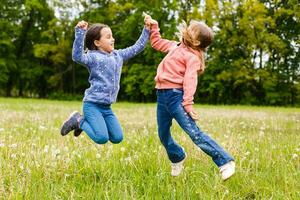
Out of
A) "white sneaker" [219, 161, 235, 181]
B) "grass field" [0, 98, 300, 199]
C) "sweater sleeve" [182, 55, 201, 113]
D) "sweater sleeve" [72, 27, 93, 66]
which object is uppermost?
"sweater sleeve" [72, 27, 93, 66]

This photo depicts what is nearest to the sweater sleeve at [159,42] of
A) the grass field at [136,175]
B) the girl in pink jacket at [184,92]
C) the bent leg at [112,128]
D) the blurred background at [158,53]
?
the girl in pink jacket at [184,92]

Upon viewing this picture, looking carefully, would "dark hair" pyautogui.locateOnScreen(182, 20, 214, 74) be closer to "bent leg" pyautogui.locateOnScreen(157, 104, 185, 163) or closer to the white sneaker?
"bent leg" pyautogui.locateOnScreen(157, 104, 185, 163)

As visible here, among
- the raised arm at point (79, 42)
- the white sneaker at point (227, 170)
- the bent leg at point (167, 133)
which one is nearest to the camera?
the white sneaker at point (227, 170)

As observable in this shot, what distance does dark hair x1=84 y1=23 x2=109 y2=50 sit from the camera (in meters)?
6.39

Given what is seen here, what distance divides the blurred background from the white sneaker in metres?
41.2

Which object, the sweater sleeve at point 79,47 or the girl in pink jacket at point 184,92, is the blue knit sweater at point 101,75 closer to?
the sweater sleeve at point 79,47

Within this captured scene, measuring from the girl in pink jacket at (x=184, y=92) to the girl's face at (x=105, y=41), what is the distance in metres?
0.86

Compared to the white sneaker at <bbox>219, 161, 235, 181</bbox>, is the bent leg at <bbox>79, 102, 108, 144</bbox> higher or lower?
higher

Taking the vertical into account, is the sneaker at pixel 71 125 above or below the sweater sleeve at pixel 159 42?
below

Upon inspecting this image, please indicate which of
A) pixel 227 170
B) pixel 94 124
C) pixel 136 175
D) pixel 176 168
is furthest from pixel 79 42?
pixel 227 170

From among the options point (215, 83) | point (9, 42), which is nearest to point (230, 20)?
point (215, 83)

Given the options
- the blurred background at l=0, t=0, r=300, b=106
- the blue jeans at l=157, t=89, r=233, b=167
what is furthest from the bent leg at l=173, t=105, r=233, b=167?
the blurred background at l=0, t=0, r=300, b=106

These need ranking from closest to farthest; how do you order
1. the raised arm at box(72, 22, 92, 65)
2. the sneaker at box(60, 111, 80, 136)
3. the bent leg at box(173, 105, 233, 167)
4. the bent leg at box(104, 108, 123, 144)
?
the bent leg at box(173, 105, 233, 167)
the raised arm at box(72, 22, 92, 65)
the bent leg at box(104, 108, 123, 144)
the sneaker at box(60, 111, 80, 136)

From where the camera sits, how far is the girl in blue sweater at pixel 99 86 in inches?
244
